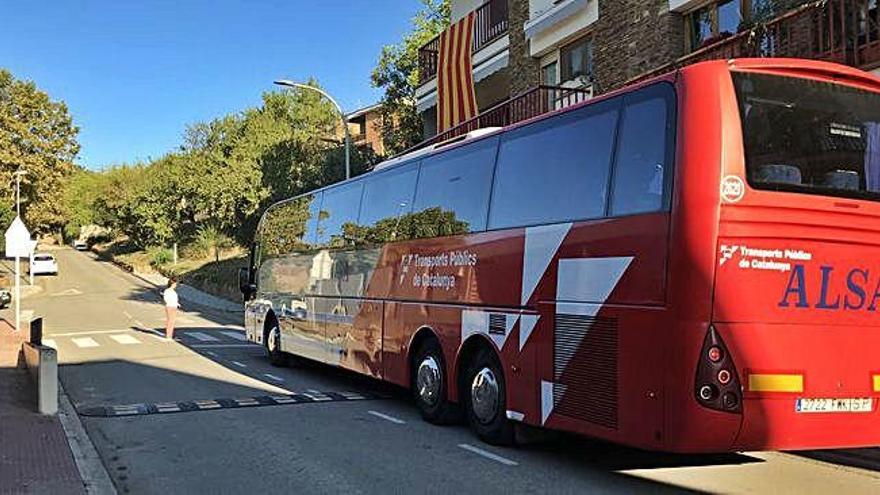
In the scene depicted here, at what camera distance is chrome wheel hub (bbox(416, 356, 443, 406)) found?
9805 millimetres

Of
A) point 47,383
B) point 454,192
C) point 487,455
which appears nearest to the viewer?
point 487,455

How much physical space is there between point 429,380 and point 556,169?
11.3ft

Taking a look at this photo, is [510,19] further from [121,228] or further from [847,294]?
[121,228]

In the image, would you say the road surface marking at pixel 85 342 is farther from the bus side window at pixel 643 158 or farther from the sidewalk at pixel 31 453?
the bus side window at pixel 643 158

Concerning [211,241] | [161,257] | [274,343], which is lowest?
[274,343]

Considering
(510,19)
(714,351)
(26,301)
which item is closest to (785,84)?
(714,351)

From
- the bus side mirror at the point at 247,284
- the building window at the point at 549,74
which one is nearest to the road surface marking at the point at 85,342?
the bus side mirror at the point at 247,284

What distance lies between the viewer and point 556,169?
25.8ft

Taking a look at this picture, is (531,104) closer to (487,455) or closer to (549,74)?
(549,74)

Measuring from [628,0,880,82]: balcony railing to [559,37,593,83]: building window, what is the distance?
6.79m

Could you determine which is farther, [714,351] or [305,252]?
[305,252]

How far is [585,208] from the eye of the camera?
723 cm

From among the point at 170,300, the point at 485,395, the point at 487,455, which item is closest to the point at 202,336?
the point at 170,300

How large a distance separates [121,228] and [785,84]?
69.2 m
